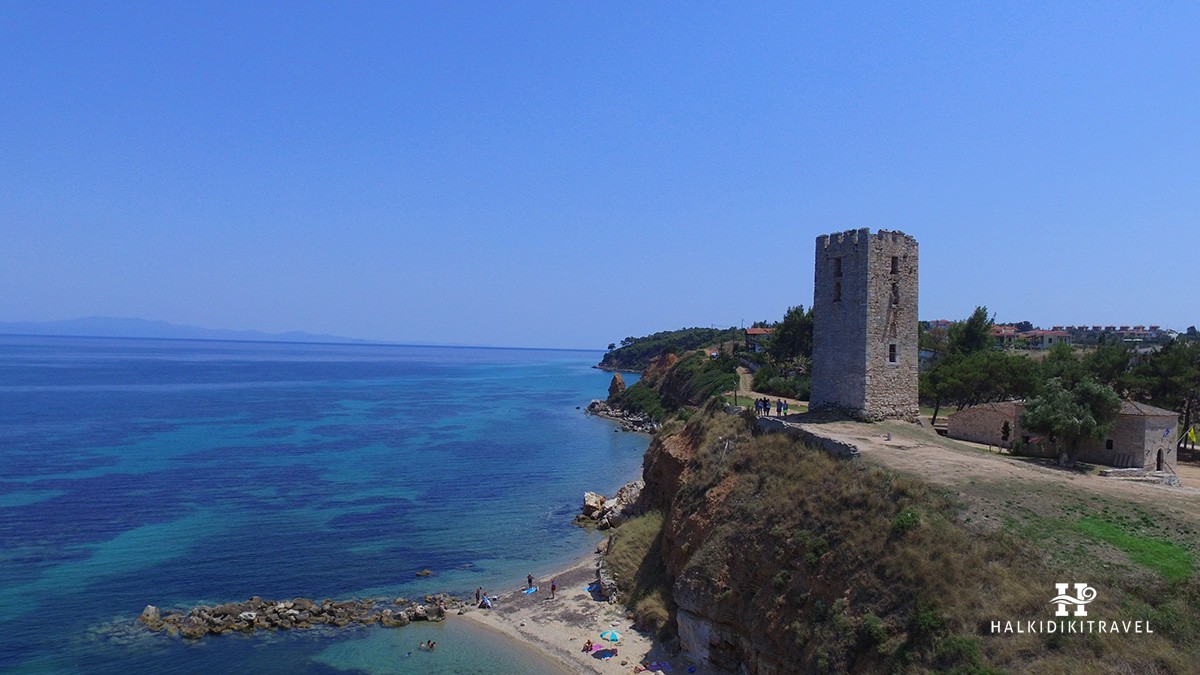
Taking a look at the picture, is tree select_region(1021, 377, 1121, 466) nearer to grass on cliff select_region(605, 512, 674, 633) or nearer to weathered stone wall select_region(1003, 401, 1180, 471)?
weathered stone wall select_region(1003, 401, 1180, 471)

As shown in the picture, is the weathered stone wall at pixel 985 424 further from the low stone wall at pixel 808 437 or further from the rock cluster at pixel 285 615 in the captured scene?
the rock cluster at pixel 285 615

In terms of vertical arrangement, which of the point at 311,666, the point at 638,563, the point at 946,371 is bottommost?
the point at 311,666

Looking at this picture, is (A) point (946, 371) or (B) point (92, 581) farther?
(A) point (946, 371)

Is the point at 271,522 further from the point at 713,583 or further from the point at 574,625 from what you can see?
the point at 713,583

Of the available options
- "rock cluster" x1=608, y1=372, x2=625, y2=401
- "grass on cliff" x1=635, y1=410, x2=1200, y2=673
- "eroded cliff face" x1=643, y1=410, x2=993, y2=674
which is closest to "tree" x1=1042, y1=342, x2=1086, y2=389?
"eroded cliff face" x1=643, y1=410, x2=993, y2=674

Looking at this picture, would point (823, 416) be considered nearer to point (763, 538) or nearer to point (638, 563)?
point (763, 538)

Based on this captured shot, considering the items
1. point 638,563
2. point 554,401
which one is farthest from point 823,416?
point 554,401

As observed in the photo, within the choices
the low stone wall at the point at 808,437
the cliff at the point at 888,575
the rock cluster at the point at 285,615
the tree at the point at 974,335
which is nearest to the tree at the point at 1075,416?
the cliff at the point at 888,575
